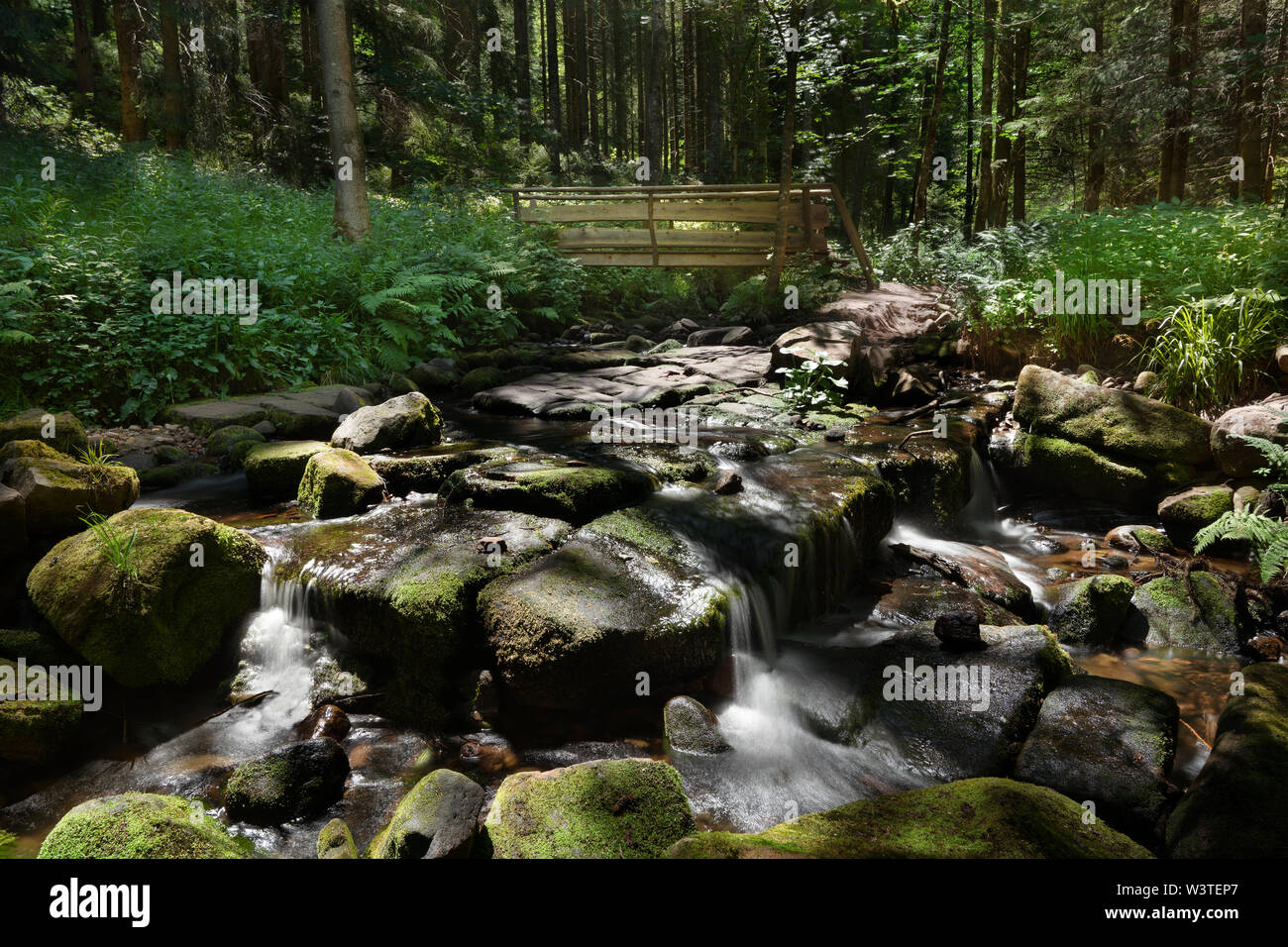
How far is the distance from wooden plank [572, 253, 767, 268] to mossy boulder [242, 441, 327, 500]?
456 inches

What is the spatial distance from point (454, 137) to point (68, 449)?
17480mm

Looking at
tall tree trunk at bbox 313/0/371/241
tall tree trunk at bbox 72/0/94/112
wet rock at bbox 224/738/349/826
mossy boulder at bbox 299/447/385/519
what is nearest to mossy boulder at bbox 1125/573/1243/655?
wet rock at bbox 224/738/349/826

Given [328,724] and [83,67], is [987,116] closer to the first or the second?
[328,724]

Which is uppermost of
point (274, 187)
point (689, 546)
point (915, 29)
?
point (915, 29)

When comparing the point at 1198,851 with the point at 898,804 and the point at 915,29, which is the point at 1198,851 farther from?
the point at 915,29

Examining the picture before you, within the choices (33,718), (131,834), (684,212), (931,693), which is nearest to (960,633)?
(931,693)

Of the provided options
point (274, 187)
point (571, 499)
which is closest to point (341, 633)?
point (571, 499)

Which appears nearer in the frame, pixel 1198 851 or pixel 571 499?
pixel 1198 851

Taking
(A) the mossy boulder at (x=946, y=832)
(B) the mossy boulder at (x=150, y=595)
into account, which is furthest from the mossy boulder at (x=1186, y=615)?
(B) the mossy boulder at (x=150, y=595)

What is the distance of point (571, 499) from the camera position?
5594 millimetres

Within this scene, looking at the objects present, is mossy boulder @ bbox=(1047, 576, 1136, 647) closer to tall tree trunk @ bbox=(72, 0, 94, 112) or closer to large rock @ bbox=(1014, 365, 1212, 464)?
large rock @ bbox=(1014, 365, 1212, 464)

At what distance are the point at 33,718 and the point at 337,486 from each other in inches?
98.7

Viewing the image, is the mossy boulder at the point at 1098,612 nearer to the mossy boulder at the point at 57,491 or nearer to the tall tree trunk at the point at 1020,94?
the mossy boulder at the point at 57,491

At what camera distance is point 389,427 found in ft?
23.8
